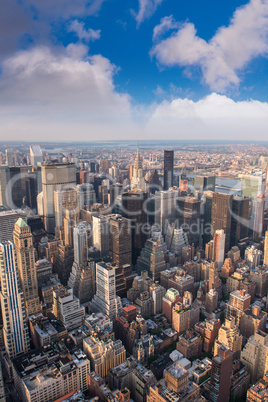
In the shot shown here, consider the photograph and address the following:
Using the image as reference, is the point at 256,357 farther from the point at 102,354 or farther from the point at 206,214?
the point at 206,214

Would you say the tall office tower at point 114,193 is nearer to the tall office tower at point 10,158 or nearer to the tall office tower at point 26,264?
the tall office tower at point 10,158

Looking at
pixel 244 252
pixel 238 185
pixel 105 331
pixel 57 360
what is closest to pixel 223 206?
pixel 244 252

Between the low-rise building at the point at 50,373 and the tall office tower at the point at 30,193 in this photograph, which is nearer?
the low-rise building at the point at 50,373

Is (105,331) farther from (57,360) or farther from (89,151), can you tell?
(89,151)

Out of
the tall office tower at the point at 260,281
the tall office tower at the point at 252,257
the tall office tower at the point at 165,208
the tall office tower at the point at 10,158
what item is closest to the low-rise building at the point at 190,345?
the tall office tower at the point at 260,281

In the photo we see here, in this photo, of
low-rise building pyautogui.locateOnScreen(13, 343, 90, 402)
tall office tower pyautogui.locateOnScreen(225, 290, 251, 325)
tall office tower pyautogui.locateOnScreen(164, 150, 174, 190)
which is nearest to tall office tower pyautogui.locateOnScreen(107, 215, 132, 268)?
tall office tower pyautogui.locateOnScreen(225, 290, 251, 325)

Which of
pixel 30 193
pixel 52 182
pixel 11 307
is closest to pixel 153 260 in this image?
pixel 11 307
